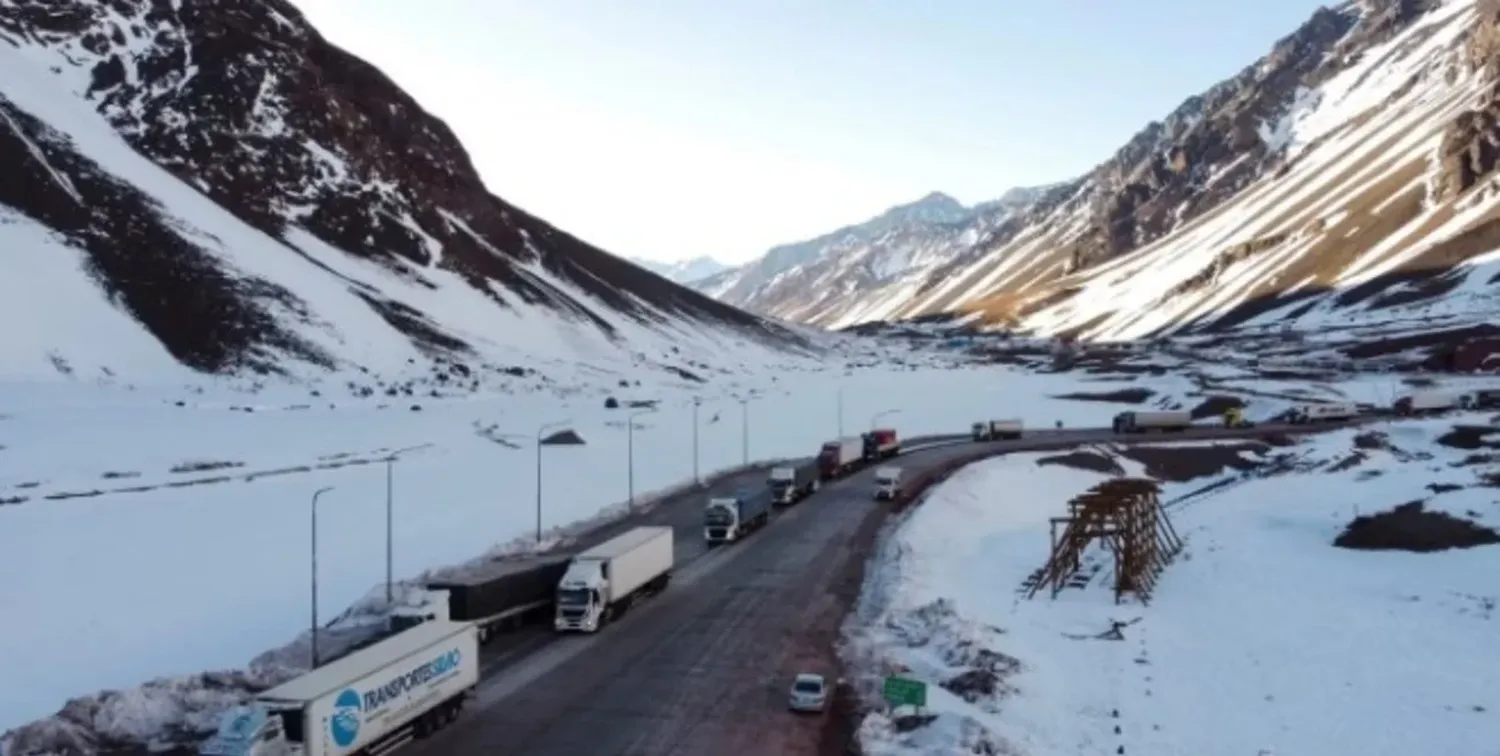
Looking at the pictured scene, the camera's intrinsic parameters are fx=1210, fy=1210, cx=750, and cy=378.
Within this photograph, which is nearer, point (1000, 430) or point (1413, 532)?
point (1413, 532)

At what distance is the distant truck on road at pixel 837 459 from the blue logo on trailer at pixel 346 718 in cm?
6069

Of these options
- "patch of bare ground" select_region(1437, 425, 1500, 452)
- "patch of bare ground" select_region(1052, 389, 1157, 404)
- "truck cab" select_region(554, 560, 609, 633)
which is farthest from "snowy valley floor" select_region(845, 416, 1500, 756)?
"patch of bare ground" select_region(1052, 389, 1157, 404)

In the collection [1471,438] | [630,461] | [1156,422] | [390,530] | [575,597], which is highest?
[1156,422]

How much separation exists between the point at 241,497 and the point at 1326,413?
311 ft

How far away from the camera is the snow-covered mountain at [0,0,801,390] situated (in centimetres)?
12281

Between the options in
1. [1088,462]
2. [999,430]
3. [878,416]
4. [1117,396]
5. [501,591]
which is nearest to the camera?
[501,591]

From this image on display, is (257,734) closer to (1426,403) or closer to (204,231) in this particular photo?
(1426,403)

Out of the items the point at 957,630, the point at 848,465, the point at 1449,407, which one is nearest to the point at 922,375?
the point at 1449,407

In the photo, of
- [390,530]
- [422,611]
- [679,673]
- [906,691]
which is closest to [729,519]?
[390,530]

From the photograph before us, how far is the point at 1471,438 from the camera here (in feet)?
292

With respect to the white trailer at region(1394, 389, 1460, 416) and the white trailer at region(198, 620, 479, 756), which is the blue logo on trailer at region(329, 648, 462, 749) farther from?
the white trailer at region(1394, 389, 1460, 416)

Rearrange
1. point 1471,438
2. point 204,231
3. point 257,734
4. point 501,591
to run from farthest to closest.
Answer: point 204,231
point 1471,438
point 501,591
point 257,734

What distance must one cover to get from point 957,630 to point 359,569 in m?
28.2

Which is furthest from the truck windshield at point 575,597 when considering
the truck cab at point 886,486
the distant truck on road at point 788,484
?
the truck cab at point 886,486
